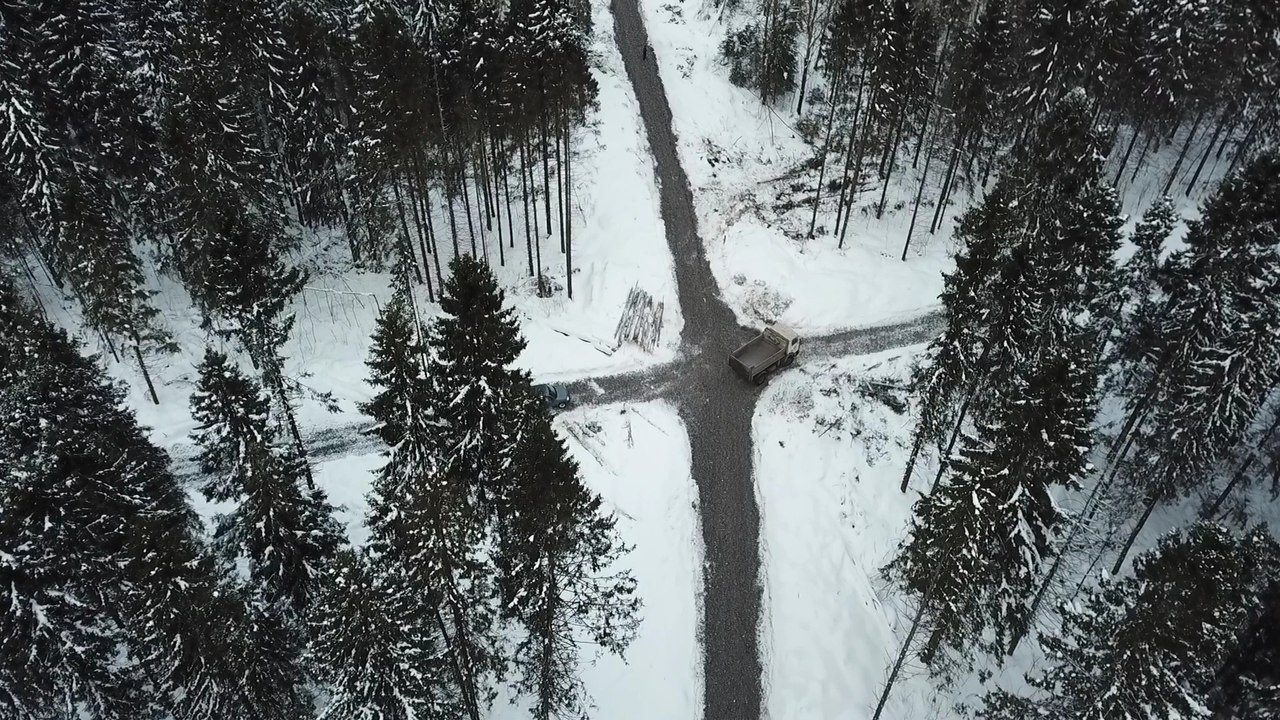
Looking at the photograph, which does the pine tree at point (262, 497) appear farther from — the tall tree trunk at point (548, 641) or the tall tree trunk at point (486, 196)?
the tall tree trunk at point (486, 196)

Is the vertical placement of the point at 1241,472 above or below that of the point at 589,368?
above

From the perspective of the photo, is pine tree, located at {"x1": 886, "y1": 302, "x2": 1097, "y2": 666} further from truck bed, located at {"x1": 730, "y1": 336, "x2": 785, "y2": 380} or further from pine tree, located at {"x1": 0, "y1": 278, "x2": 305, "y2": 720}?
pine tree, located at {"x1": 0, "y1": 278, "x2": 305, "y2": 720}

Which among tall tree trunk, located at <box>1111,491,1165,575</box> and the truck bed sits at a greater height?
the truck bed

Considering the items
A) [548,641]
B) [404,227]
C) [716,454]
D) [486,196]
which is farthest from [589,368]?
[548,641]

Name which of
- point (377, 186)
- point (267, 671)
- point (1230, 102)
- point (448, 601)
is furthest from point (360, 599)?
point (1230, 102)

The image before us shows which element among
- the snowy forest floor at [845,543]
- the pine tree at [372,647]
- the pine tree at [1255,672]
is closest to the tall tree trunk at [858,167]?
the snowy forest floor at [845,543]

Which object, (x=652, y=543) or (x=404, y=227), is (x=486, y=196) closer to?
(x=404, y=227)

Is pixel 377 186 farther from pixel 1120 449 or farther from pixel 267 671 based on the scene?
pixel 1120 449

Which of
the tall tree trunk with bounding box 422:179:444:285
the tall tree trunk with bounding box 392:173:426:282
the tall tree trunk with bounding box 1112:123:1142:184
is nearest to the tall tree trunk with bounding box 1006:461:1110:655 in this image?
the tall tree trunk with bounding box 1112:123:1142:184
